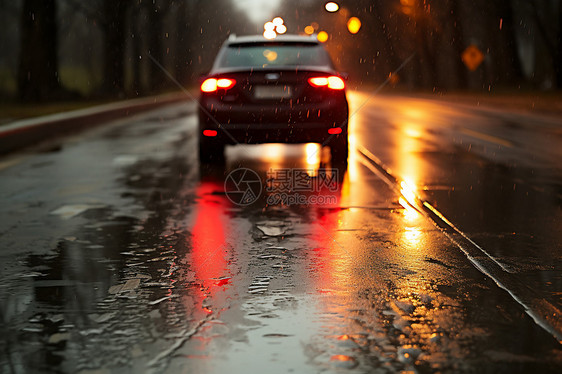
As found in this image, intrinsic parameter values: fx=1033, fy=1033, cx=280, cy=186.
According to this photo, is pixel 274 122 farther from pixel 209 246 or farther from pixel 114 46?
pixel 114 46

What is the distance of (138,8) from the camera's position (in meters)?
51.6

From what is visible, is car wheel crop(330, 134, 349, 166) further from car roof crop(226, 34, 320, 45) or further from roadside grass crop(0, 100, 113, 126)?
roadside grass crop(0, 100, 113, 126)

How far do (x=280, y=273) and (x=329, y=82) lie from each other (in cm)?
669

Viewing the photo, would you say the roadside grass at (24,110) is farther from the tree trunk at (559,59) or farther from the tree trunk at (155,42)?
the tree trunk at (559,59)

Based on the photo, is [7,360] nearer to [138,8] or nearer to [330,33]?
[138,8]

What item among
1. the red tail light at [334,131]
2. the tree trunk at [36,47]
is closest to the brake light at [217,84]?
the red tail light at [334,131]

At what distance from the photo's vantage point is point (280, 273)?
7039mm

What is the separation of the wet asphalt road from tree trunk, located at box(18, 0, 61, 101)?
2187 cm

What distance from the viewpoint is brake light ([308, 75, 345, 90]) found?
1331cm

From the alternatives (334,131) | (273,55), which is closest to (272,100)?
(273,55)

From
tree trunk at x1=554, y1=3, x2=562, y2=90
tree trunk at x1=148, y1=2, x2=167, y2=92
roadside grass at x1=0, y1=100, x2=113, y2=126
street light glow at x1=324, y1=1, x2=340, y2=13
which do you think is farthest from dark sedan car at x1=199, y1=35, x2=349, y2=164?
tree trunk at x1=148, y1=2, x2=167, y2=92

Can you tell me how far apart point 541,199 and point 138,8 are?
42.7 metres

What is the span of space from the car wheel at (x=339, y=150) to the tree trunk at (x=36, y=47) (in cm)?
2284

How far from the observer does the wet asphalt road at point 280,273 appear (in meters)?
5.10
